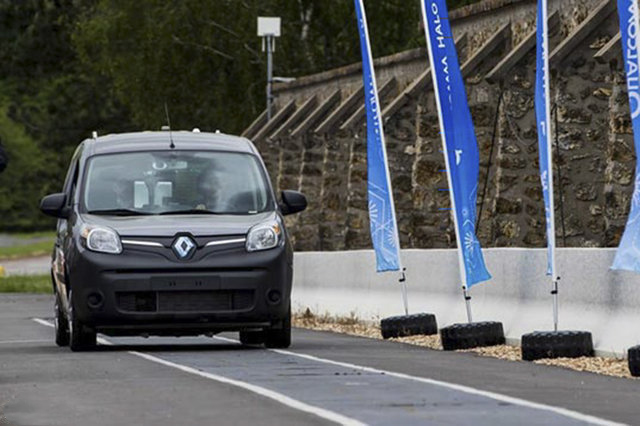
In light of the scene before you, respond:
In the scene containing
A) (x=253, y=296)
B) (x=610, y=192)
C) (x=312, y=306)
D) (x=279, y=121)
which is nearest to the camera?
(x=253, y=296)

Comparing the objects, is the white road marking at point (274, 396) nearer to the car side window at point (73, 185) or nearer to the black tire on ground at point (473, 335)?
the car side window at point (73, 185)

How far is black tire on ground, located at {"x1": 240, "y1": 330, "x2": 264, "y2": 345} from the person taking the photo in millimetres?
20438

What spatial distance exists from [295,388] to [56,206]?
6325mm

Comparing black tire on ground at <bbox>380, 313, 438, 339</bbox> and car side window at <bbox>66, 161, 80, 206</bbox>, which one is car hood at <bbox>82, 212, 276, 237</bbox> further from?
black tire on ground at <bbox>380, 313, 438, 339</bbox>

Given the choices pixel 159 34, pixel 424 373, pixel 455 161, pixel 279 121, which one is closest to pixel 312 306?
pixel 455 161

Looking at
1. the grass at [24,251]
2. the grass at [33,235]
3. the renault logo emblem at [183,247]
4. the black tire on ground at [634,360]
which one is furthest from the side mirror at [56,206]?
the grass at [33,235]

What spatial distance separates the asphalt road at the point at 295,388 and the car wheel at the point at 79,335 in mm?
193

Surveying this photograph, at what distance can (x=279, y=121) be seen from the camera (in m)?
49.5

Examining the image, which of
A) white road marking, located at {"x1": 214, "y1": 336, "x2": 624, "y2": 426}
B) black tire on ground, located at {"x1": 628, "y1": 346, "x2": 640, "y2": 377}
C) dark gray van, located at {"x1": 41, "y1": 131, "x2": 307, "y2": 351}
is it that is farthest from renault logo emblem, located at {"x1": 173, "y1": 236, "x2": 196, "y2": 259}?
black tire on ground, located at {"x1": 628, "y1": 346, "x2": 640, "y2": 377}

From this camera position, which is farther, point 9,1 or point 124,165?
point 9,1

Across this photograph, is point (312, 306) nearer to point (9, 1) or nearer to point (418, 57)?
point (418, 57)

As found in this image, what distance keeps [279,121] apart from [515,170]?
19422 millimetres

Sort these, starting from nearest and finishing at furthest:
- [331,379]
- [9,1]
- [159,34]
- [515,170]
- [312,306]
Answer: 1. [331,379]
2. [312,306]
3. [515,170]
4. [159,34]
5. [9,1]

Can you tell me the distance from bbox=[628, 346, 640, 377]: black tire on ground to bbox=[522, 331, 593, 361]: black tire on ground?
1.77 meters
